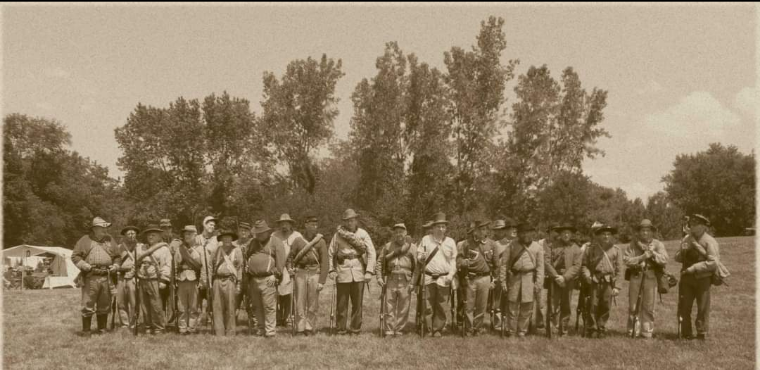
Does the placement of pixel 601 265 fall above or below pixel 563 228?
below

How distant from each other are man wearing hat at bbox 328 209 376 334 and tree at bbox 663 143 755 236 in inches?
1947

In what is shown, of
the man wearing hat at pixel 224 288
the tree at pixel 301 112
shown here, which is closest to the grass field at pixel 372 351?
the man wearing hat at pixel 224 288

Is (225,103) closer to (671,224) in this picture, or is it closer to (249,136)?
(249,136)

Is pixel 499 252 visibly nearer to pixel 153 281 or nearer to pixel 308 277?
pixel 308 277

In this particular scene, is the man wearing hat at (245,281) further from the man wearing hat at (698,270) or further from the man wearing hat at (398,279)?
the man wearing hat at (698,270)

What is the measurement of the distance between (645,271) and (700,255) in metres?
1.00

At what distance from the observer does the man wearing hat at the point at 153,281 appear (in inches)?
426

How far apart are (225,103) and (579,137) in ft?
93.1

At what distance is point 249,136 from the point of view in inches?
1831

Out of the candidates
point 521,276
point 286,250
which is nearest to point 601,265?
point 521,276

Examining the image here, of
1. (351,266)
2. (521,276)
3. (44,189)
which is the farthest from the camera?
(44,189)

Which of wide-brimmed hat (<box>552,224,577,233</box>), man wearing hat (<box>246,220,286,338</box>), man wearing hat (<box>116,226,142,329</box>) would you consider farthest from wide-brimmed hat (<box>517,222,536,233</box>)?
man wearing hat (<box>116,226,142,329</box>)

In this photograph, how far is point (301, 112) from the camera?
40.1m

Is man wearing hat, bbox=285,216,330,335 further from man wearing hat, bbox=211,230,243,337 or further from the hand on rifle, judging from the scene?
the hand on rifle
